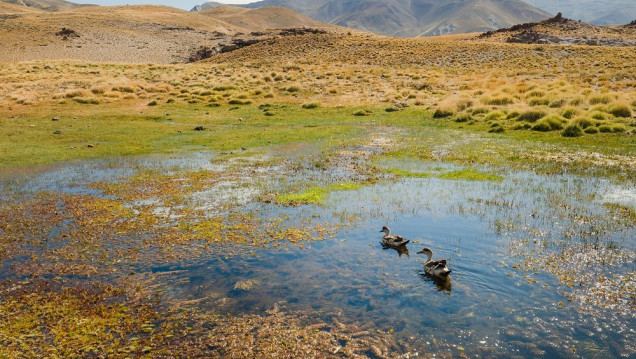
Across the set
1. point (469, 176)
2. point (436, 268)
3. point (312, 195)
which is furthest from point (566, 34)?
point (436, 268)

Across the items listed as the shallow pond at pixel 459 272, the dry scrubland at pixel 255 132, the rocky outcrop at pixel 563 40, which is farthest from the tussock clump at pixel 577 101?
the rocky outcrop at pixel 563 40

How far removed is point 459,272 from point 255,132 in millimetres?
21036

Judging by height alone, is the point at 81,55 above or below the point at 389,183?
above

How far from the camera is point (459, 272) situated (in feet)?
31.3

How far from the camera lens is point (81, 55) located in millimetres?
85125

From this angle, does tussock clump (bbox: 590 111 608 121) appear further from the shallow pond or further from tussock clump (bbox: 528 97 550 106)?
the shallow pond

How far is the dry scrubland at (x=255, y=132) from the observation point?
24.4 feet

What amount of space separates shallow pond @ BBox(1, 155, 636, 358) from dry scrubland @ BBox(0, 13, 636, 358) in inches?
23.9

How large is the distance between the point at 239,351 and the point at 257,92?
1583 inches

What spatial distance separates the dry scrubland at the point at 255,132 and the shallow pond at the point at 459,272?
0.61 m

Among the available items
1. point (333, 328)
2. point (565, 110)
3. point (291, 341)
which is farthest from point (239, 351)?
point (565, 110)

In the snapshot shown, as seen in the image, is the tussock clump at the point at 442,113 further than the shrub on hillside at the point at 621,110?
Yes

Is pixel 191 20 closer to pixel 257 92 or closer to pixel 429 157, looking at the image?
pixel 257 92

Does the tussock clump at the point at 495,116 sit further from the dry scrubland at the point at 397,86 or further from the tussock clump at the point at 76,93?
the tussock clump at the point at 76,93
